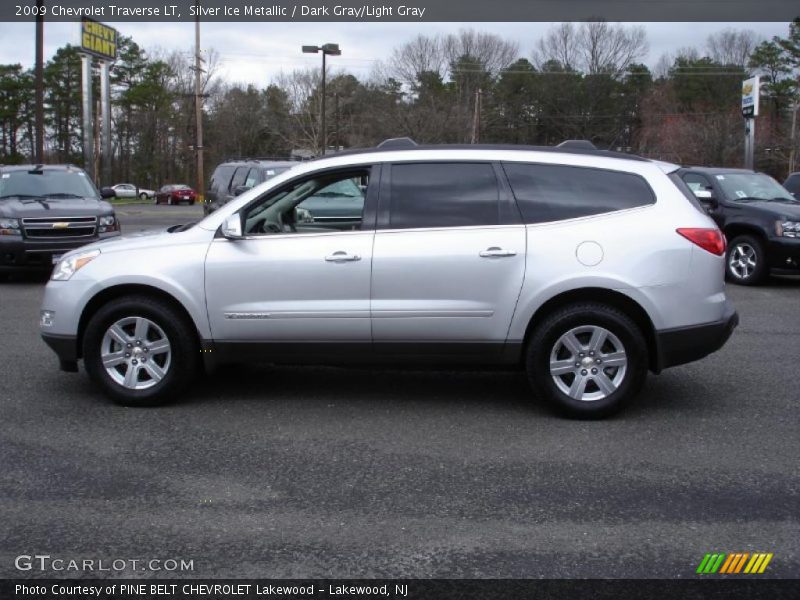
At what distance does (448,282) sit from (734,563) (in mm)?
2689

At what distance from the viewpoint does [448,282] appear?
19.3 ft

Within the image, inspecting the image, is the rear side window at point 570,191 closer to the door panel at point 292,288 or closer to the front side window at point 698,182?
the door panel at point 292,288

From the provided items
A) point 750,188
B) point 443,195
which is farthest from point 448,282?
point 750,188

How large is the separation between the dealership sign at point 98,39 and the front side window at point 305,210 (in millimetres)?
42858

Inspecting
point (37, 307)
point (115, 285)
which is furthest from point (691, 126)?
point (115, 285)

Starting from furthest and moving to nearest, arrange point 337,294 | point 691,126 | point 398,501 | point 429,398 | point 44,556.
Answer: point 691,126 < point 429,398 < point 337,294 < point 398,501 < point 44,556

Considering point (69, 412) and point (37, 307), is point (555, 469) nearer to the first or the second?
point (69, 412)

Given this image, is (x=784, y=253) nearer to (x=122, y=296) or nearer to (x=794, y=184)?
(x=794, y=184)

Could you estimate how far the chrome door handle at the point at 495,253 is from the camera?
19.2 feet

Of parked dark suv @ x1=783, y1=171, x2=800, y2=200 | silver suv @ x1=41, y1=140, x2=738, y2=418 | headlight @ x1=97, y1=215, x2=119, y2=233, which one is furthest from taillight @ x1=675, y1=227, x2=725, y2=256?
parked dark suv @ x1=783, y1=171, x2=800, y2=200

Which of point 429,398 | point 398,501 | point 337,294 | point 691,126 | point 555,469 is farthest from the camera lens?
point 691,126

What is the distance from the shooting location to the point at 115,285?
20.2ft

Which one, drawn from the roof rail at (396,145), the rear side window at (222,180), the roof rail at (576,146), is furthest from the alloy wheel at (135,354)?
the rear side window at (222,180)

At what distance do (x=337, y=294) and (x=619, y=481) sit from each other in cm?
226
